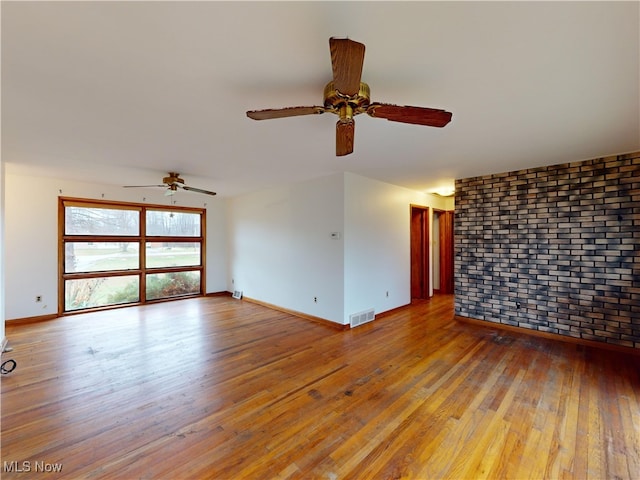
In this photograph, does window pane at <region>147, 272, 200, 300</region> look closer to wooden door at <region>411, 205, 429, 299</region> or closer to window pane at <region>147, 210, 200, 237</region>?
window pane at <region>147, 210, 200, 237</region>

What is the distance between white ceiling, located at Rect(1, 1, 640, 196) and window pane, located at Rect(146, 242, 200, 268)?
9.45 feet

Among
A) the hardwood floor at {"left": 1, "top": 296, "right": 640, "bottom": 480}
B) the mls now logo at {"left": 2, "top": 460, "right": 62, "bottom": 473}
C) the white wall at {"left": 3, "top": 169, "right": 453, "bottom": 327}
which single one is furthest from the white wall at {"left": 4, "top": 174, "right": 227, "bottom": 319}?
the mls now logo at {"left": 2, "top": 460, "right": 62, "bottom": 473}

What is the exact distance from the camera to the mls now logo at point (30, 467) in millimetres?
1533

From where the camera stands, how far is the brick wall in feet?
10.5

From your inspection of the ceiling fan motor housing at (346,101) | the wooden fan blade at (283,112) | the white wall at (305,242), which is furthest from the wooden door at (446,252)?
the wooden fan blade at (283,112)

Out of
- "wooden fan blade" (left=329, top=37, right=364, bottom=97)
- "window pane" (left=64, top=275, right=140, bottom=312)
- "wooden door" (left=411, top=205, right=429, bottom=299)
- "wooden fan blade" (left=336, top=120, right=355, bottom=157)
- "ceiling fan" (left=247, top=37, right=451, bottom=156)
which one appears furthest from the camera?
"wooden door" (left=411, top=205, right=429, bottom=299)

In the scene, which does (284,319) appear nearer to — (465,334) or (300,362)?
(300,362)

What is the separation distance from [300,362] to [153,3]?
2979mm

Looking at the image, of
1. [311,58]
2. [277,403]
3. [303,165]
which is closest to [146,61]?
[311,58]

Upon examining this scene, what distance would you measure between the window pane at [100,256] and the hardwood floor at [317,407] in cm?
154

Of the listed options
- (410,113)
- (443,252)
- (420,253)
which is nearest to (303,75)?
(410,113)

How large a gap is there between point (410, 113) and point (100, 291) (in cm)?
611

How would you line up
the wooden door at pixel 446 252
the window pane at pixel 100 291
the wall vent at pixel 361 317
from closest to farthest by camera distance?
the wall vent at pixel 361 317 → the window pane at pixel 100 291 → the wooden door at pixel 446 252

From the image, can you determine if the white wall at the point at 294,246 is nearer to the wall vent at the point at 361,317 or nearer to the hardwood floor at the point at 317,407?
the wall vent at the point at 361,317
